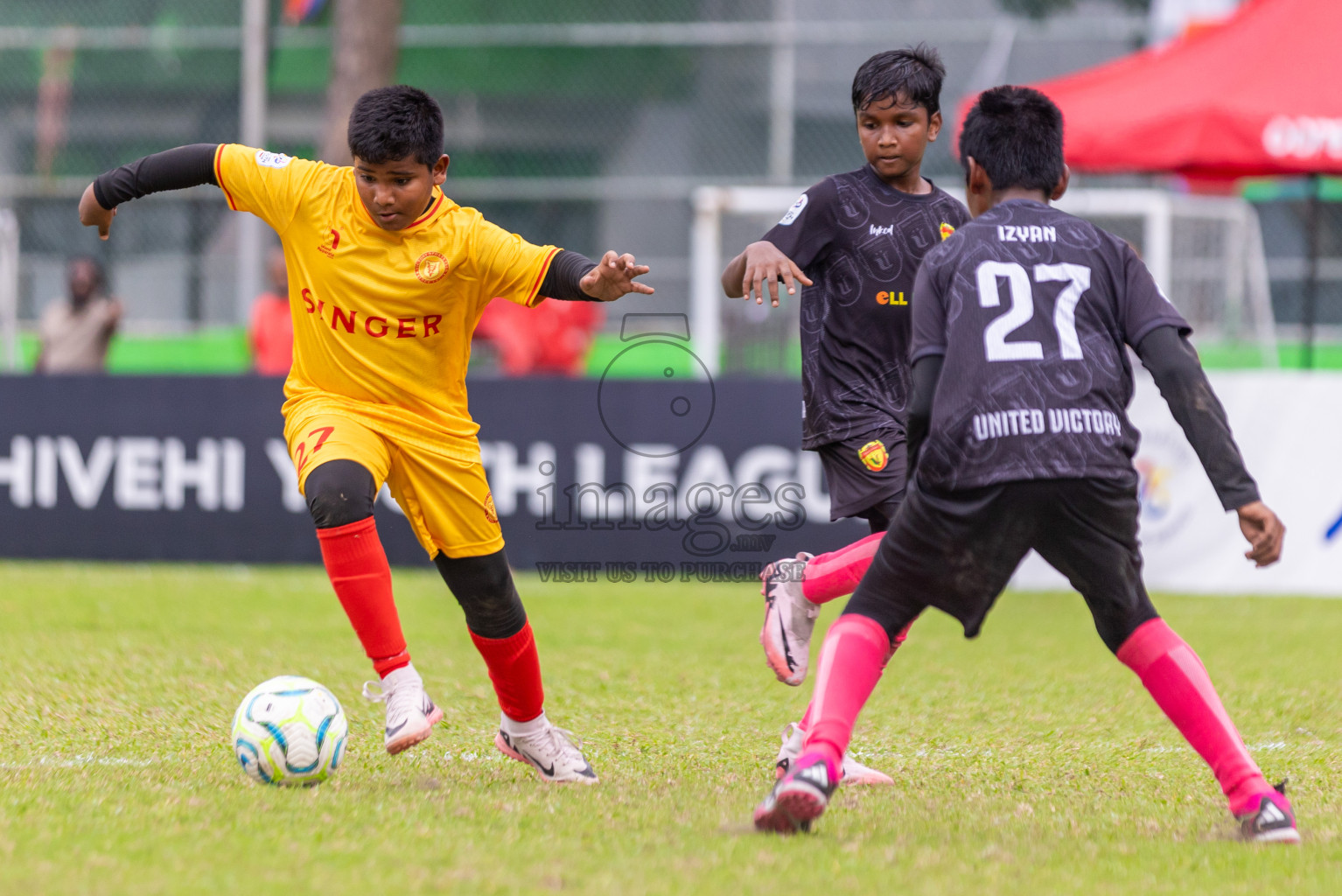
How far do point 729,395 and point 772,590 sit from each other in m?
5.01

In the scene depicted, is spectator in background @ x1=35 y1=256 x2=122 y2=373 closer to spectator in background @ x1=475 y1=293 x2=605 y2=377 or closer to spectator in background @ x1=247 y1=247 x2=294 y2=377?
spectator in background @ x1=247 y1=247 x2=294 y2=377

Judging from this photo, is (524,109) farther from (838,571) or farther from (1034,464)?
(1034,464)

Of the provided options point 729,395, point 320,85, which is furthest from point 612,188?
point 729,395

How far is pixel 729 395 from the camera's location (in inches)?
392

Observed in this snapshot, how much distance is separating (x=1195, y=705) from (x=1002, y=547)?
621mm

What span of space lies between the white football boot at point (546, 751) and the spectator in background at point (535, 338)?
10.0 meters

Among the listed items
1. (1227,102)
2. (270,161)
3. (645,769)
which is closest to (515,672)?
(645,769)

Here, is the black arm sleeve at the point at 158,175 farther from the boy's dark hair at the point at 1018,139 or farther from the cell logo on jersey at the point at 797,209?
the boy's dark hair at the point at 1018,139

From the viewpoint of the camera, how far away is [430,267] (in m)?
4.43

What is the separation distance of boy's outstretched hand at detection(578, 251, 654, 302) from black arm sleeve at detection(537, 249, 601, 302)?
1.4 inches

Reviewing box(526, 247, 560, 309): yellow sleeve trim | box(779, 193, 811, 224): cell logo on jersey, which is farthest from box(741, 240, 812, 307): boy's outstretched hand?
box(526, 247, 560, 309): yellow sleeve trim

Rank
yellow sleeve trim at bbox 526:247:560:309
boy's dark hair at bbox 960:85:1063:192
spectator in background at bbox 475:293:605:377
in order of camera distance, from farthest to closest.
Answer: spectator in background at bbox 475:293:605:377
yellow sleeve trim at bbox 526:247:560:309
boy's dark hair at bbox 960:85:1063:192

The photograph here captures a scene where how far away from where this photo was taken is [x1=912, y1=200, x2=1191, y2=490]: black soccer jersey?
3.62 m

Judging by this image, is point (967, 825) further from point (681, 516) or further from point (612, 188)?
point (612, 188)
